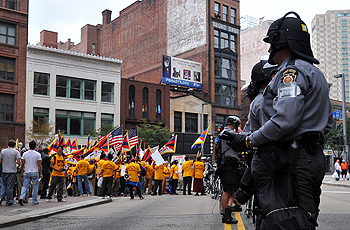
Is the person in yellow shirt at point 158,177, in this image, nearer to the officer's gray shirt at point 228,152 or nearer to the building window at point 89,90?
the officer's gray shirt at point 228,152

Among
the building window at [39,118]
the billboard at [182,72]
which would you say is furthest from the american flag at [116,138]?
the billboard at [182,72]

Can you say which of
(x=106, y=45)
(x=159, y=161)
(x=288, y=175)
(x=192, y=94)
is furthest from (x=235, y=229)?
(x=106, y=45)

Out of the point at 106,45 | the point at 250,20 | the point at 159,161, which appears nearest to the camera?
the point at 159,161

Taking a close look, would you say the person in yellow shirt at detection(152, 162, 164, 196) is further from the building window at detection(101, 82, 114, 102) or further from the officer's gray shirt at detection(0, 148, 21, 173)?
the building window at detection(101, 82, 114, 102)

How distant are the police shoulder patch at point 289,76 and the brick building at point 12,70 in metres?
36.8

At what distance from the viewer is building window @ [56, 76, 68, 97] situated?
135 ft

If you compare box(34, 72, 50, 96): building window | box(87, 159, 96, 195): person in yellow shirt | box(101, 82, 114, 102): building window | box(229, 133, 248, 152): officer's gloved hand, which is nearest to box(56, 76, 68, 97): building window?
box(34, 72, 50, 96): building window

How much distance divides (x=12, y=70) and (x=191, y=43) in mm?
24610

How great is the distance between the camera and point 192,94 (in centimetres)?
5112

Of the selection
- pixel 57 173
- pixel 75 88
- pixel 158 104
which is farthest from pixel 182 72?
pixel 57 173

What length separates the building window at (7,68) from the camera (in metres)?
37.4

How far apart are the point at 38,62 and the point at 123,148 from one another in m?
21.2

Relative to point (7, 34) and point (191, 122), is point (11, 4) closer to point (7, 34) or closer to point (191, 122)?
point (7, 34)

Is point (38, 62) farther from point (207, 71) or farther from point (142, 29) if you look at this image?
point (142, 29)
